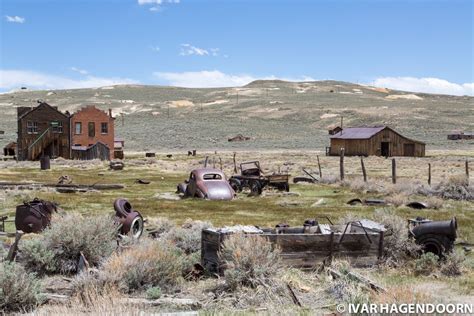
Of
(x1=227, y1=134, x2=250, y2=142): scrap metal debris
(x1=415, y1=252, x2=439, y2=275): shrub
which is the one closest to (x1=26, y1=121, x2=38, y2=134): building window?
(x1=227, y1=134, x2=250, y2=142): scrap metal debris

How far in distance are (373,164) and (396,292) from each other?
43.7 metres

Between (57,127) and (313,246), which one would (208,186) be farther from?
(57,127)

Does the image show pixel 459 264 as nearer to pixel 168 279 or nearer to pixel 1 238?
pixel 168 279

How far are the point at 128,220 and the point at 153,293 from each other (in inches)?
181

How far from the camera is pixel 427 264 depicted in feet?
36.9

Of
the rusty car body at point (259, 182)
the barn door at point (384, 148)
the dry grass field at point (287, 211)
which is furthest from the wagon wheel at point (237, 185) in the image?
the barn door at point (384, 148)

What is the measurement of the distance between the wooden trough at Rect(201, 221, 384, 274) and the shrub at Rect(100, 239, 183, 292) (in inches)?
36.6

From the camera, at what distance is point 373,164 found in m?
50.0

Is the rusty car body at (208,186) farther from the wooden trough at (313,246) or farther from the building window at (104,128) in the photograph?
the building window at (104,128)

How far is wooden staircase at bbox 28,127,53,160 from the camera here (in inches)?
2302

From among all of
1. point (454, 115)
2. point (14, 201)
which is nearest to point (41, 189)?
point (14, 201)

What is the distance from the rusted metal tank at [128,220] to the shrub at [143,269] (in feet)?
10.3

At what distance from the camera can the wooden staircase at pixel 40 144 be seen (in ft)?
192

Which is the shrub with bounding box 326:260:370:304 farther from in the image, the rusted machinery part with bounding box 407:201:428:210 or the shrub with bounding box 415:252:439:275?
the rusted machinery part with bounding box 407:201:428:210
